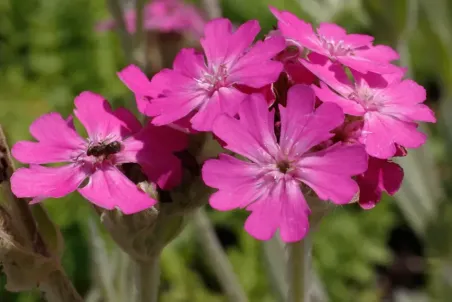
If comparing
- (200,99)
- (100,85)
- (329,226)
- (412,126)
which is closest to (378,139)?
(412,126)

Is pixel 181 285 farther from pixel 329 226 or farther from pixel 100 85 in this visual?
pixel 100 85

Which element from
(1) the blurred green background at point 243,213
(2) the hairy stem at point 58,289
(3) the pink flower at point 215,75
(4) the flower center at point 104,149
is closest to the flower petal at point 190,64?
(3) the pink flower at point 215,75

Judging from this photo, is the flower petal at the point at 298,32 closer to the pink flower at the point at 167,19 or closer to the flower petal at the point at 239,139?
the flower petal at the point at 239,139

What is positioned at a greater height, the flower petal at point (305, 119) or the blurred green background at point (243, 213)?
the flower petal at point (305, 119)

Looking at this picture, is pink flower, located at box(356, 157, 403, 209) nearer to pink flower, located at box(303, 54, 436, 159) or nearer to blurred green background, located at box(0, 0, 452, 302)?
pink flower, located at box(303, 54, 436, 159)

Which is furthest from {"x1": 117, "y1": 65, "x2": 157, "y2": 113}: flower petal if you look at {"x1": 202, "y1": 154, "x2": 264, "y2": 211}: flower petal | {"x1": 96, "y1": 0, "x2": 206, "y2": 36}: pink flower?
{"x1": 96, "y1": 0, "x2": 206, "y2": 36}: pink flower

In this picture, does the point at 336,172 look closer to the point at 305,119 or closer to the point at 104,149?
the point at 305,119
